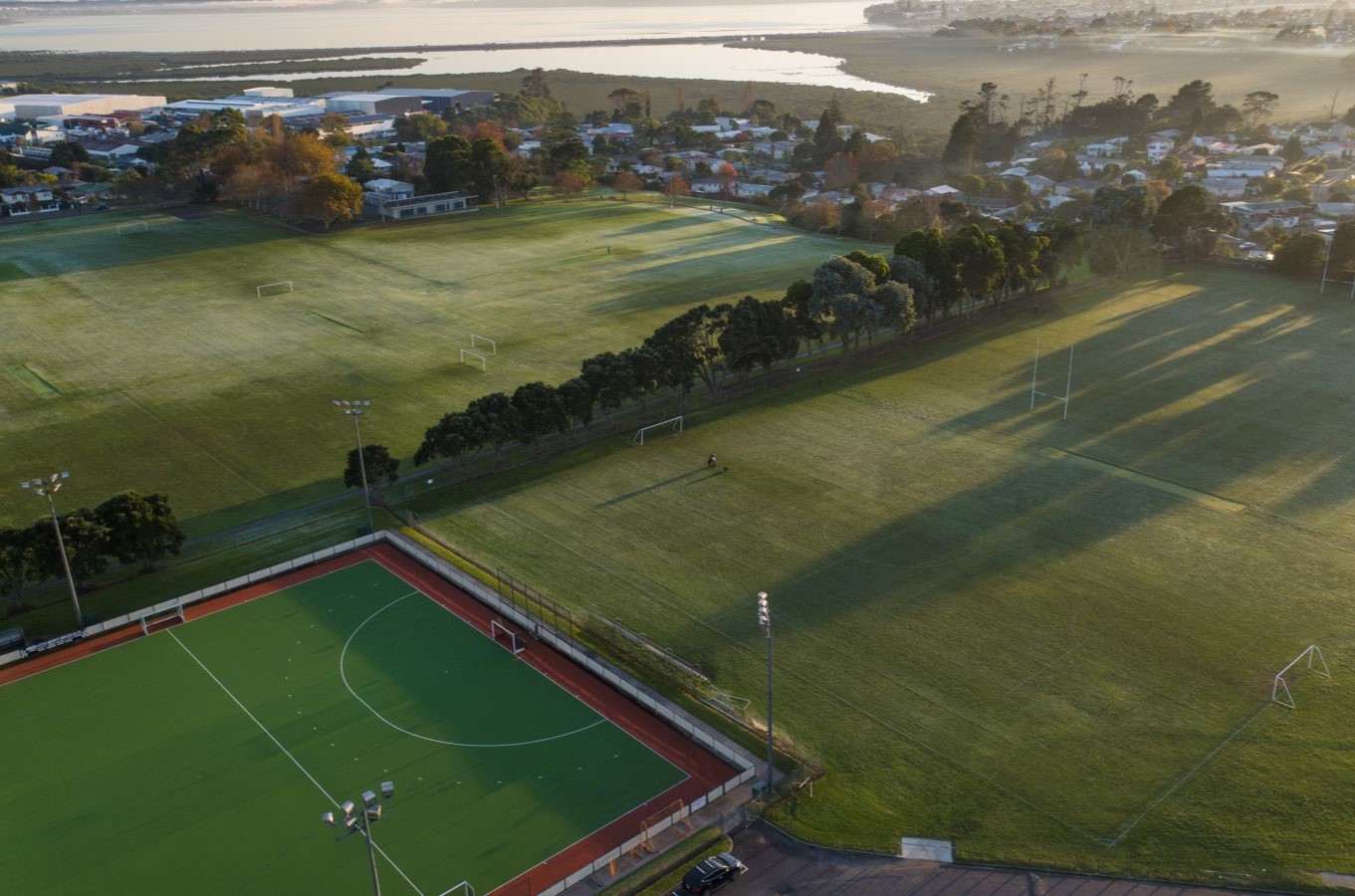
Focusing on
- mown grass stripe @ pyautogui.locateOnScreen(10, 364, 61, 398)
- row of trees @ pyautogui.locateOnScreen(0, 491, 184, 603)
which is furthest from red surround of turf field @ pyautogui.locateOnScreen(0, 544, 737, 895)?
mown grass stripe @ pyautogui.locateOnScreen(10, 364, 61, 398)

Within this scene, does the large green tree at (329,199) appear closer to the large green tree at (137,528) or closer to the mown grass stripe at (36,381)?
the mown grass stripe at (36,381)

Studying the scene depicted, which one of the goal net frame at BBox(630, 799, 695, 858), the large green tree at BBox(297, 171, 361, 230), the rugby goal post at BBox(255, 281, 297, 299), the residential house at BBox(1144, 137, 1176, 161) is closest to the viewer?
the goal net frame at BBox(630, 799, 695, 858)

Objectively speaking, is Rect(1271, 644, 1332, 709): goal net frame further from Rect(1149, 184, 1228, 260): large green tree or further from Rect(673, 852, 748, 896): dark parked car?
→ Rect(1149, 184, 1228, 260): large green tree

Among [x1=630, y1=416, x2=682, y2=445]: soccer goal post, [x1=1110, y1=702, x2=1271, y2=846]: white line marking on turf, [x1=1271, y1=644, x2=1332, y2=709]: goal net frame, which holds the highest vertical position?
[x1=630, y1=416, x2=682, y2=445]: soccer goal post

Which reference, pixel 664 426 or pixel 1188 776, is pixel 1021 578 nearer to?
pixel 1188 776

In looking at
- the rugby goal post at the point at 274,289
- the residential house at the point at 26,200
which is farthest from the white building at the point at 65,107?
the rugby goal post at the point at 274,289

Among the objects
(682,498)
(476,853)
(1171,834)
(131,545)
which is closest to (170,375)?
(131,545)
